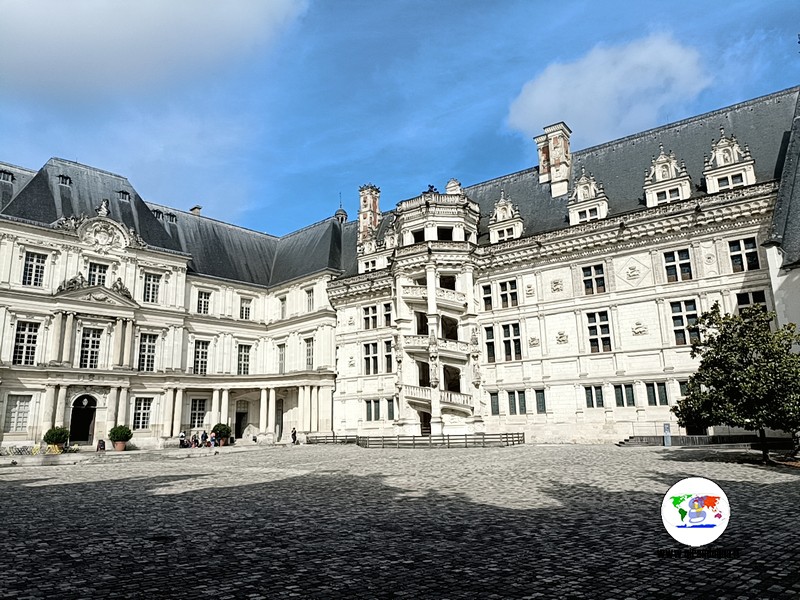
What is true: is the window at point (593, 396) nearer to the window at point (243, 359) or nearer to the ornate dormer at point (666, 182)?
the ornate dormer at point (666, 182)

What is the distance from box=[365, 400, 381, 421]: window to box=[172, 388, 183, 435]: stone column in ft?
48.7

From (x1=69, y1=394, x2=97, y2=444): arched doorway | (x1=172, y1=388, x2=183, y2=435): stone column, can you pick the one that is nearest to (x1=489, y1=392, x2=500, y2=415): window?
(x1=172, y1=388, x2=183, y2=435): stone column

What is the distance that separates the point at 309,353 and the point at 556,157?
24.4 m

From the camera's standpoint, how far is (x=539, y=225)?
37531mm

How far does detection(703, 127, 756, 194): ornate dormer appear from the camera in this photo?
29698 millimetres

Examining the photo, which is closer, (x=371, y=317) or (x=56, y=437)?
(x=56, y=437)

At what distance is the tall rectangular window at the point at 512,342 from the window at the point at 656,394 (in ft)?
25.4

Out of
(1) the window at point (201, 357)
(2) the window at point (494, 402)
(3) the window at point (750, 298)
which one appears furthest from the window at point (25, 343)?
(3) the window at point (750, 298)

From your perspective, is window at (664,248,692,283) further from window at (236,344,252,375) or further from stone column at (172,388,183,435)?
stone column at (172,388,183,435)

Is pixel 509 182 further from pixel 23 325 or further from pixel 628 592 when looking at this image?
pixel 628 592

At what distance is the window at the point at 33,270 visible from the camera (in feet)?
129

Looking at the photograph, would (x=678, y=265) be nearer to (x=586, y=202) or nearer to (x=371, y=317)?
(x=586, y=202)

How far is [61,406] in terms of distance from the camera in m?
38.3

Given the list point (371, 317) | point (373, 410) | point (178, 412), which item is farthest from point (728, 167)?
point (178, 412)
